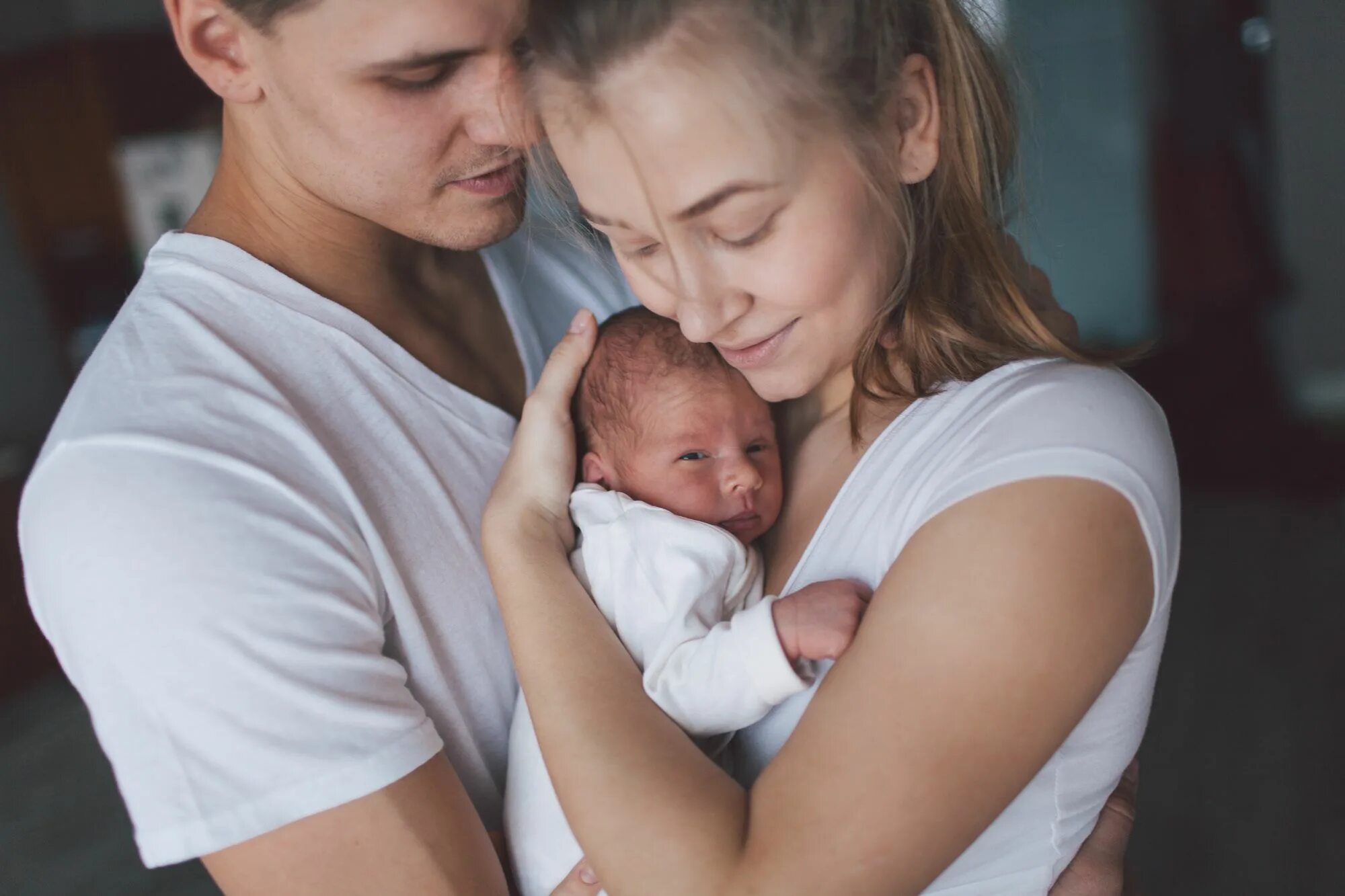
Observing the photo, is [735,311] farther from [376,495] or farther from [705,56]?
[376,495]

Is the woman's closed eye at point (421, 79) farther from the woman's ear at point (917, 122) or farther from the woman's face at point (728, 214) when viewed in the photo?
the woman's ear at point (917, 122)

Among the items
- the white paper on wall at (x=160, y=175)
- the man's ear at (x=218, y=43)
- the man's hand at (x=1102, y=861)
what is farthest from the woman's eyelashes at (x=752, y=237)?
the white paper on wall at (x=160, y=175)

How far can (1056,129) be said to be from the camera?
521 centimetres

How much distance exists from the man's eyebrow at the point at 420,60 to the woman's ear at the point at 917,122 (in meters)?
0.48

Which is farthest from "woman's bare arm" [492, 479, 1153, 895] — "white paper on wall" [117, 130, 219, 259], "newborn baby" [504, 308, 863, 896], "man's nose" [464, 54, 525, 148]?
"white paper on wall" [117, 130, 219, 259]

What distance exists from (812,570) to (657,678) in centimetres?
20

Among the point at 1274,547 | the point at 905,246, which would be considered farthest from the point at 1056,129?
the point at 905,246

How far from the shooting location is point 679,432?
144 cm

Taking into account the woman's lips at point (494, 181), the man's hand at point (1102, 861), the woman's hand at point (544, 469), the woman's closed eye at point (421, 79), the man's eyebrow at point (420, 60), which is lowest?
the man's hand at point (1102, 861)

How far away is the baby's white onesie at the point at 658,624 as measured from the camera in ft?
3.99

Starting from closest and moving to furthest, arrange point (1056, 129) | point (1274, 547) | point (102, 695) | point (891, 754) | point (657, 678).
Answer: point (891, 754)
point (102, 695)
point (657, 678)
point (1274, 547)
point (1056, 129)

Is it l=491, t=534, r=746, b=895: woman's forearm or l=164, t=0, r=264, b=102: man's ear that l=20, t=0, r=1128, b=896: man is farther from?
l=491, t=534, r=746, b=895: woman's forearm

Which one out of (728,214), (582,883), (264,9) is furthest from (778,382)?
(264,9)

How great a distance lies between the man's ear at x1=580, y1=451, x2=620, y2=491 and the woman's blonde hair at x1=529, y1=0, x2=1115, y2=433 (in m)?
0.32
